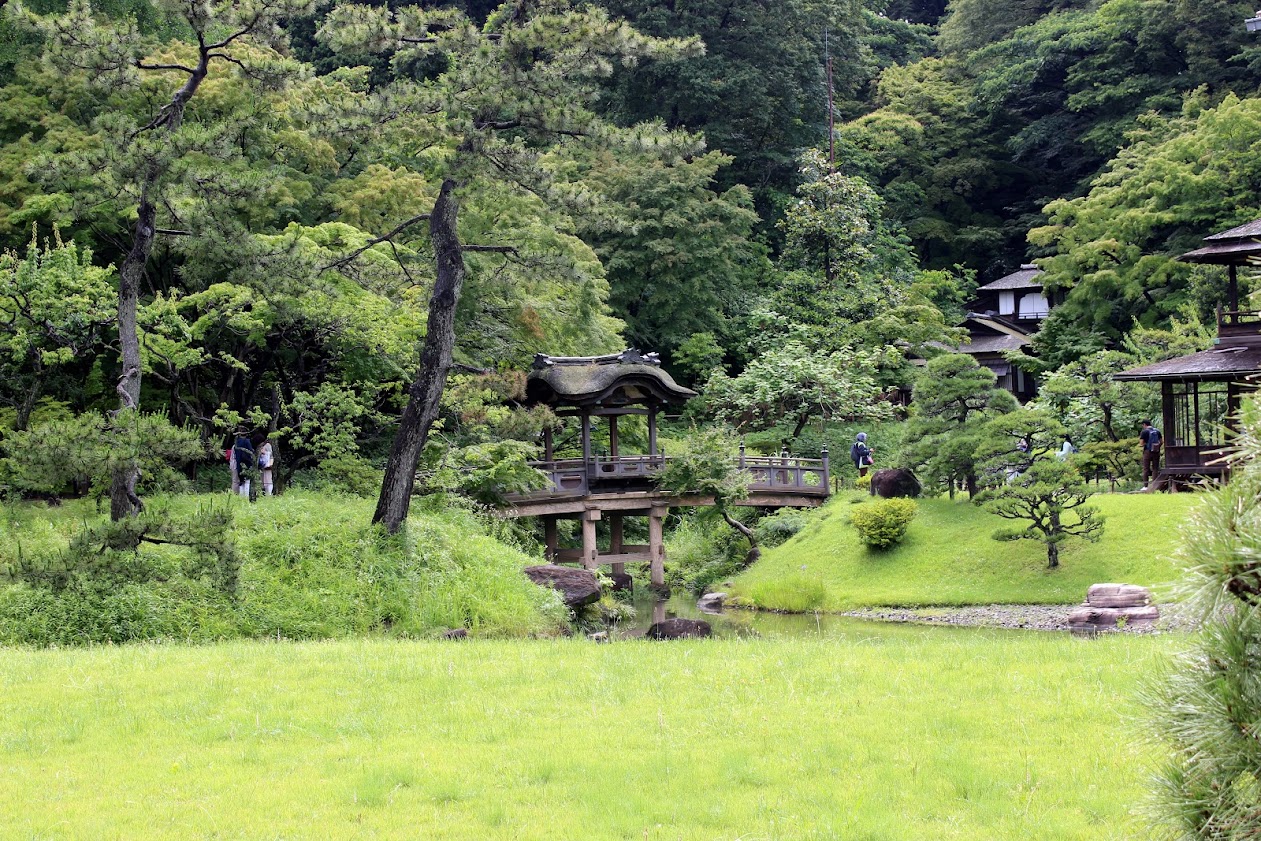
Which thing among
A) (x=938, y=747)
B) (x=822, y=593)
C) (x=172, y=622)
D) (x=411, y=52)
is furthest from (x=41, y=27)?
(x=822, y=593)

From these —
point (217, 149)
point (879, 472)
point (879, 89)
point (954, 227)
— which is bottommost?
point (879, 472)

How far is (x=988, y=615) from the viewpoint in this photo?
68.1 feet

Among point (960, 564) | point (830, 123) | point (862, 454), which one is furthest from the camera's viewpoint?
point (830, 123)

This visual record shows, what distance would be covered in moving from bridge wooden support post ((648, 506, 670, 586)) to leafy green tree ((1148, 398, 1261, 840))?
953 inches

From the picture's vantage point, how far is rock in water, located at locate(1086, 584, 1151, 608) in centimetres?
1838

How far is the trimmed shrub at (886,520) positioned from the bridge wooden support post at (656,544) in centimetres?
517

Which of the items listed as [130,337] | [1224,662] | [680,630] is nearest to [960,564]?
[680,630]

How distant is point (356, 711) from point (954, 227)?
152 ft

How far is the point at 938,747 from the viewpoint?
7.32 m

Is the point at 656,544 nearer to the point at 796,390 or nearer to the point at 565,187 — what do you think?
the point at 796,390

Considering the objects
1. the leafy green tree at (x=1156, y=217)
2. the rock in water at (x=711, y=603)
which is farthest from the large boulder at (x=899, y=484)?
Result: the leafy green tree at (x=1156, y=217)

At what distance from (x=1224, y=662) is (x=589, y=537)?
23540mm

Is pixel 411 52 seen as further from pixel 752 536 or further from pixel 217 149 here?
pixel 752 536

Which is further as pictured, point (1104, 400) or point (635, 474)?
point (1104, 400)
